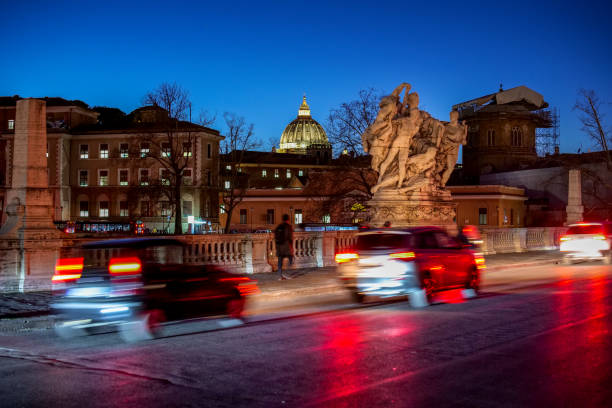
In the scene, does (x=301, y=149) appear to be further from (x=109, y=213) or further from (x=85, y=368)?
(x=85, y=368)

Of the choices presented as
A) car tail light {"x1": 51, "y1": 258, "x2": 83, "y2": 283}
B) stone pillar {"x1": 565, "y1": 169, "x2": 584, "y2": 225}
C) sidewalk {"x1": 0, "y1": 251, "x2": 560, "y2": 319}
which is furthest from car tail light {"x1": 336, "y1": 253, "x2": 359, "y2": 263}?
stone pillar {"x1": 565, "y1": 169, "x2": 584, "y2": 225}

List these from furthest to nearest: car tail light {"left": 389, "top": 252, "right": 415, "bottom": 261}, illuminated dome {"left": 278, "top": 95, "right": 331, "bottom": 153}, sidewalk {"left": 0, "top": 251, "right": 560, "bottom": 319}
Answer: illuminated dome {"left": 278, "top": 95, "right": 331, "bottom": 153}, car tail light {"left": 389, "top": 252, "right": 415, "bottom": 261}, sidewalk {"left": 0, "top": 251, "right": 560, "bottom": 319}

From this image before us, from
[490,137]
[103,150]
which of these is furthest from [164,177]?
[490,137]

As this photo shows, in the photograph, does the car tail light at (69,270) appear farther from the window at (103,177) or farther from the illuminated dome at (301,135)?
the illuminated dome at (301,135)

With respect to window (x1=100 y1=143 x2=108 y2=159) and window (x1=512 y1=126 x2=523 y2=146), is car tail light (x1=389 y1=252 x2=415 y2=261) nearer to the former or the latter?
window (x1=100 y1=143 x2=108 y2=159)

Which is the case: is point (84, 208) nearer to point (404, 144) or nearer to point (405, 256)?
point (404, 144)

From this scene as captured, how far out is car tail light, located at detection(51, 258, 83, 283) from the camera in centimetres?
→ 1027

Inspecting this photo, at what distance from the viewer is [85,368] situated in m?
8.36

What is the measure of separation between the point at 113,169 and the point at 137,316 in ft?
269

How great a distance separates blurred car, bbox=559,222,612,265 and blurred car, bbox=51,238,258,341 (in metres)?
18.3

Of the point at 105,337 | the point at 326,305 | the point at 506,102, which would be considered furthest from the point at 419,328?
the point at 506,102

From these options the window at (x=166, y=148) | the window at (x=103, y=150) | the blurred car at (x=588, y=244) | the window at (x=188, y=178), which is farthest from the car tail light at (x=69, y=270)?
the window at (x=103, y=150)

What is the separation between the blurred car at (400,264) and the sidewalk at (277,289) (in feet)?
4.13

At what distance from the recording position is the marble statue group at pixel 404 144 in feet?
82.5
